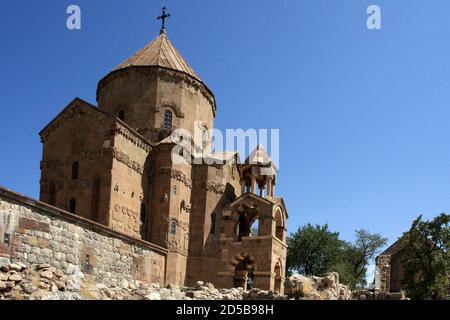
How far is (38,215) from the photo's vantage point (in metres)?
14.0

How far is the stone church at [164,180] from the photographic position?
84.0 feet

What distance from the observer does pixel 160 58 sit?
32.8m

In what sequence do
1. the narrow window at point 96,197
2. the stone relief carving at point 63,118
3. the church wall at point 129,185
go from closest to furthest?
the narrow window at point 96,197 < the church wall at point 129,185 < the stone relief carving at point 63,118

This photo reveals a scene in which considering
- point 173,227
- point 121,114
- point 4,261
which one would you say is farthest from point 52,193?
point 4,261

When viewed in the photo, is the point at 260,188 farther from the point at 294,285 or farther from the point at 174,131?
the point at 294,285

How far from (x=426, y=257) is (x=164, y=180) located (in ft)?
46.1

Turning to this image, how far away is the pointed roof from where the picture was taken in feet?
106

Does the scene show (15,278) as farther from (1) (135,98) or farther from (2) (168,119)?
(1) (135,98)

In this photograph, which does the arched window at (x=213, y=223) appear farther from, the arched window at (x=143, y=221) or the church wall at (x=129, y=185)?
the arched window at (x=143, y=221)

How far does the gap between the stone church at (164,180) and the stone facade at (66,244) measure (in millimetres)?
4755

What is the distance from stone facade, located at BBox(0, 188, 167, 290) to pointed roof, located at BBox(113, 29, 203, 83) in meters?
15.1

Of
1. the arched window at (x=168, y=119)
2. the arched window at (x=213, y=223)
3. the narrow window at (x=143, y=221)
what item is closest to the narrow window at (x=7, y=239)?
the narrow window at (x=143, y=221)

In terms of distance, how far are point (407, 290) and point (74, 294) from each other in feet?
59.9
